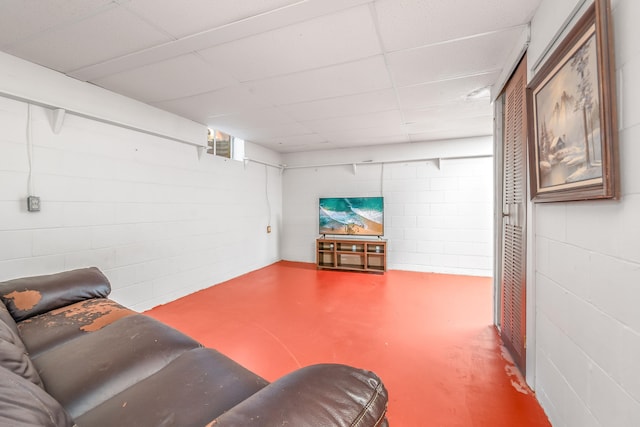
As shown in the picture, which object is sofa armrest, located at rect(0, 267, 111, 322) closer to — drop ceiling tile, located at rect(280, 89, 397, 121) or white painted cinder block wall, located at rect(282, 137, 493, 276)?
drop ceiling tile, located at rect(280, 89, 397, 121)

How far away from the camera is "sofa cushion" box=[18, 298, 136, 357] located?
4.57 feet

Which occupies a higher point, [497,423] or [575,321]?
[575,321]

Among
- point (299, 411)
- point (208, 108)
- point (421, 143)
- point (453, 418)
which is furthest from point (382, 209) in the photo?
point (299, 411)

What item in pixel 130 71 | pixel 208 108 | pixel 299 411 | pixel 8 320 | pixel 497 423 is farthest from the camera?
pixel 208 108

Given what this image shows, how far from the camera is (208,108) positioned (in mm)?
3178

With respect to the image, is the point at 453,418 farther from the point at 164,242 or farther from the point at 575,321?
the point at 164,242

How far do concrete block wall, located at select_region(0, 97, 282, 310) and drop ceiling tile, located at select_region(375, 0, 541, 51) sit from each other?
2868mm

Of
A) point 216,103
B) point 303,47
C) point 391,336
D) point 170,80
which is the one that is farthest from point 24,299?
point 391,336

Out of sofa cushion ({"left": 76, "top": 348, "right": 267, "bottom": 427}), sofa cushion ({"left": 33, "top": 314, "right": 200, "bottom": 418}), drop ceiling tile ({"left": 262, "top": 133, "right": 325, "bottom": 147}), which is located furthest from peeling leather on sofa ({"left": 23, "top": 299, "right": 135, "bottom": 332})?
drop ceiling tile ({"left": 262, "top": 133, "right": 325, "bottom": 147})

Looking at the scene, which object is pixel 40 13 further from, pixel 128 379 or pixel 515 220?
pixel 515 220

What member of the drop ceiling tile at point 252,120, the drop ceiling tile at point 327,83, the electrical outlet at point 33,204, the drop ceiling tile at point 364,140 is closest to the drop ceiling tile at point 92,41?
the drop ceiling tile at point 327,83

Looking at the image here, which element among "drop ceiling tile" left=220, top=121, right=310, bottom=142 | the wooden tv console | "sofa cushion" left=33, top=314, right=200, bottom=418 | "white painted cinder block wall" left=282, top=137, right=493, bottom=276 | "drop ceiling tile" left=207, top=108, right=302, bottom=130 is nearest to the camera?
"sofa cushion" left=33, top=314, right=200, bottom=418

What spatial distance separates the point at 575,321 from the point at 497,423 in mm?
743

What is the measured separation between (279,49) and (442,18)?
1.13 meters
